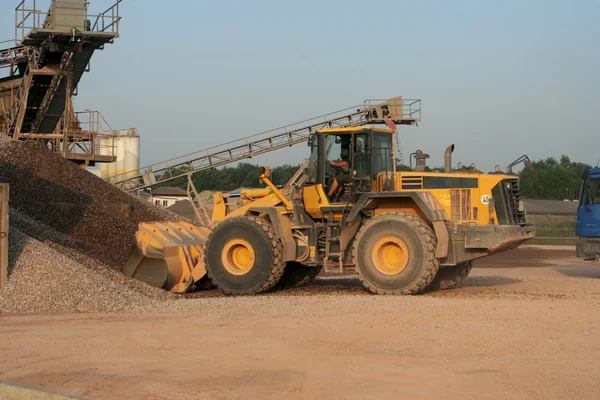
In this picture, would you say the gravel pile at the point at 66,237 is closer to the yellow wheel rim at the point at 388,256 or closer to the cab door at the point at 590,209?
the yellow wheel rim at the point at 388,256

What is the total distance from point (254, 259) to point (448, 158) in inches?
153

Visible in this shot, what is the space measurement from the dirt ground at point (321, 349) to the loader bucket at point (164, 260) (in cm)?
229

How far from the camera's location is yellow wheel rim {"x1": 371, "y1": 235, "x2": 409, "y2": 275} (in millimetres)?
13203

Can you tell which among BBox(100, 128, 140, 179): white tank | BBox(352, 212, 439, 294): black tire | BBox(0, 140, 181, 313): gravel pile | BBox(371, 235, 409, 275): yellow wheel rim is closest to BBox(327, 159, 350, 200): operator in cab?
BBox(352, 212, 439, 294): black tire

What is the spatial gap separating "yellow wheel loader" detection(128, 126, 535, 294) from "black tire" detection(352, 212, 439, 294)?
0.7 inches

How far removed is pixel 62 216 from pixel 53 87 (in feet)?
45.6

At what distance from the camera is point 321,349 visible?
28.4 feet

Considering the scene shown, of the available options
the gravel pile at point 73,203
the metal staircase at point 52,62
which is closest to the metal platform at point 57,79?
the metal staircase at point 52,62

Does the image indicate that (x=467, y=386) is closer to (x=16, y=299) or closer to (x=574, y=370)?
(x=574, y=370)

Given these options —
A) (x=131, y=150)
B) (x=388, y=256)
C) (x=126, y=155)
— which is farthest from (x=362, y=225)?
(x=131, y=150)

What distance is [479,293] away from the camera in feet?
46.3

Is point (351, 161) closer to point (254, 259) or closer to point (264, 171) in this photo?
point (264, 171)

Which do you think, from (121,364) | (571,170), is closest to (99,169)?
(121,364)

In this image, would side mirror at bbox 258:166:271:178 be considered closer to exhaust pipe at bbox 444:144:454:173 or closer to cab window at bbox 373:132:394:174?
cab window at bbox 373:132:394:174
